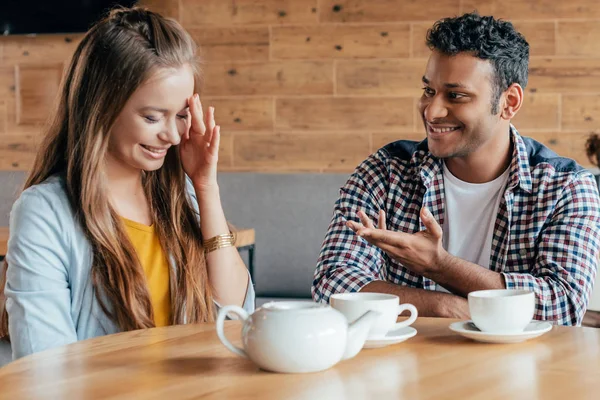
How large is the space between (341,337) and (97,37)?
861 mm

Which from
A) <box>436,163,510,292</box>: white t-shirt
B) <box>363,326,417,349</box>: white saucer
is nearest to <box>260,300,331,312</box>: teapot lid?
<box>363,326,417,349</box>: white saucer

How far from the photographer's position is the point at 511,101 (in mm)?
2053

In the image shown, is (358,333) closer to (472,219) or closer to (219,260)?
(219,260)

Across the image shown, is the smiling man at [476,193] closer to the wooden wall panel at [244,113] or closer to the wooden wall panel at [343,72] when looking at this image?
the wooden wall panel at [343,72]

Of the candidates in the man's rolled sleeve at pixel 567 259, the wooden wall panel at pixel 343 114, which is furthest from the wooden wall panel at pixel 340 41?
the man's rolled sleeve at pixel 567 259

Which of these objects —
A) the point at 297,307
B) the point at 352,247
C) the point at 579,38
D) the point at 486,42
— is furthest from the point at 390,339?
the point at 579,38

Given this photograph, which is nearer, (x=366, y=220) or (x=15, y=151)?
(x=366, y=220)

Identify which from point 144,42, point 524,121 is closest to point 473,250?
point 144,42

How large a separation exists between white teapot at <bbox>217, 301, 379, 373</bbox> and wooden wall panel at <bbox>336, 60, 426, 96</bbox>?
295 centimetres

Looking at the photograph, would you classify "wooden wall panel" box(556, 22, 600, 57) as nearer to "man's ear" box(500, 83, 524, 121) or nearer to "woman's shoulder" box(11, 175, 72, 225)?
"man's ear" box(500, 83, 524, 121)

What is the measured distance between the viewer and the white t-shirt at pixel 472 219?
6.29 feet

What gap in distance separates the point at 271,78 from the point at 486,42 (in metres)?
2.02

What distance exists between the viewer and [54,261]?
142 cm

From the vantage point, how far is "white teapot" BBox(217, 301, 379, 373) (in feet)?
2.99
